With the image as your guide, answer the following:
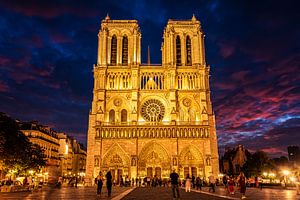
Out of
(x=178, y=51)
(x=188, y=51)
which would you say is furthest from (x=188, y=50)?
(x=178, y=51)

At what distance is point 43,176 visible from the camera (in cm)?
6259

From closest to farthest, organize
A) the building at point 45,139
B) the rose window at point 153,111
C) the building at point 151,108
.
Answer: the building at point 151,108
the rose window at point 153,111
the building at point 45,139

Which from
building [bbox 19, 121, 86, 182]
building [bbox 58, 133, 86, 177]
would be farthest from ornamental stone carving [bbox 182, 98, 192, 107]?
building [bbox 58, 133, 86, 177]

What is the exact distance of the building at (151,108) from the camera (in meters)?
50.7

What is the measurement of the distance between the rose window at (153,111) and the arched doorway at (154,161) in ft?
17.0

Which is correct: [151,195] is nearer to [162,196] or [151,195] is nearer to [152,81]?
[162,196]

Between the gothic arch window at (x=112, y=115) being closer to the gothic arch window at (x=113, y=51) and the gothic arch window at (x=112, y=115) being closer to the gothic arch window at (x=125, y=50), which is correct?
the gothic arch window at (x=113, y=51)

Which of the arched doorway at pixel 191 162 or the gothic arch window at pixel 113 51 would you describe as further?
the gothic arch window at pixel 113 51

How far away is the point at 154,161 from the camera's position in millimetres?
51312

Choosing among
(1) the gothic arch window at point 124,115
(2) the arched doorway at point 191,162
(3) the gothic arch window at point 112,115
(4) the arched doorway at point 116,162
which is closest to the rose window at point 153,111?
(1) the gothic arch window at point 124,115

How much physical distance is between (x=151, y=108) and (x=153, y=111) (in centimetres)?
64

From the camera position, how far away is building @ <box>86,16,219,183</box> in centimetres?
5069

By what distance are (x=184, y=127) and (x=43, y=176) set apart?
3137 cm

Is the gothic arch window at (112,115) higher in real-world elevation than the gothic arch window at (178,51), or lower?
lower
